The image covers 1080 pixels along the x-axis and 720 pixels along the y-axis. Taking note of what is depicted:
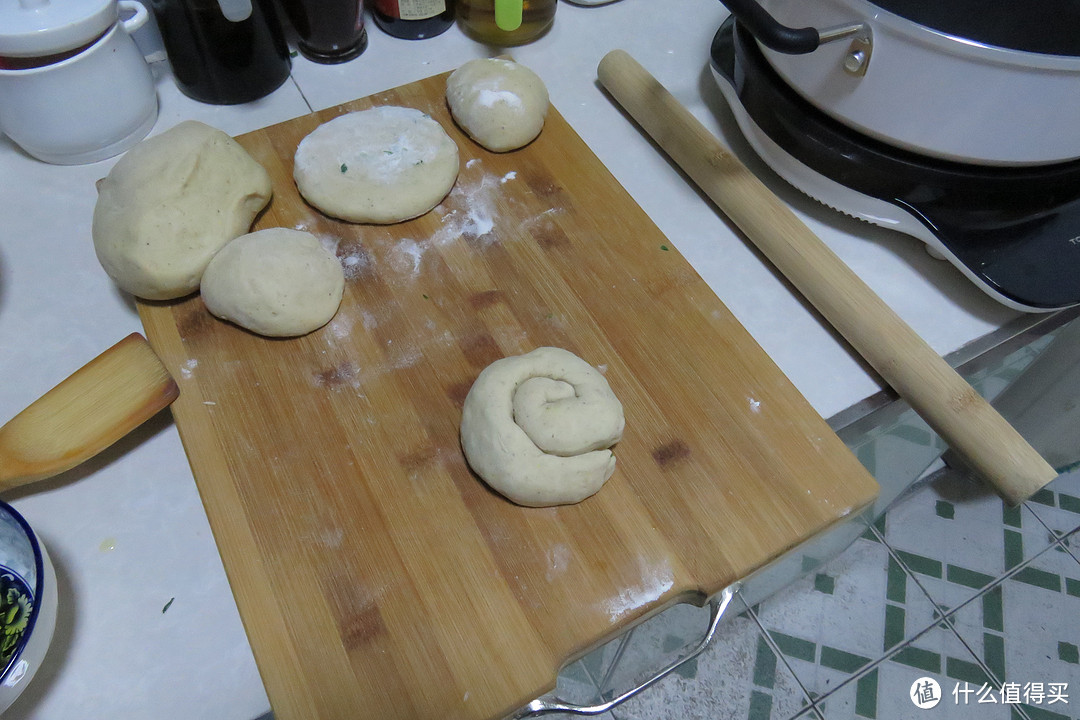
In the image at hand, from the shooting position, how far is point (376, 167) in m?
→ 0.79

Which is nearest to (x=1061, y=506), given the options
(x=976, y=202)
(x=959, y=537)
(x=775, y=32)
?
(x=959, y=537)

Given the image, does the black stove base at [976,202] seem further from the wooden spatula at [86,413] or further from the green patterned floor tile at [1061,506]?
the green patterned floor tile at [1061,506]

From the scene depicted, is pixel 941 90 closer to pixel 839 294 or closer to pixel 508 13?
pixel 839 294

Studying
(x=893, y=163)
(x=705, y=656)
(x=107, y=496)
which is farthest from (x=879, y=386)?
(x=705, y=656)

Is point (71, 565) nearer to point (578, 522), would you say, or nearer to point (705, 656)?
point (578, 522)

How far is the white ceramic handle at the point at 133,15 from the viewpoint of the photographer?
81 centimetres

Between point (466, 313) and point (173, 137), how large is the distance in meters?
0.37

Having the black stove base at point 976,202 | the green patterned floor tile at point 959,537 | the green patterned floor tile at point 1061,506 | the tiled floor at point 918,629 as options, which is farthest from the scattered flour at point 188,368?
the green patterned floor tile at point 1061,506

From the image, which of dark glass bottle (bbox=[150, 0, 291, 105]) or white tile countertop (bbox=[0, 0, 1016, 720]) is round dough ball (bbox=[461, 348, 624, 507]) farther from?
dark glass bottle (bbox=[150, 0, 291, 105])

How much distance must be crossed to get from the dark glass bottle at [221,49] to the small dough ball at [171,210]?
175 millimetres

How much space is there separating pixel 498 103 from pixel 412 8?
0.30 meters

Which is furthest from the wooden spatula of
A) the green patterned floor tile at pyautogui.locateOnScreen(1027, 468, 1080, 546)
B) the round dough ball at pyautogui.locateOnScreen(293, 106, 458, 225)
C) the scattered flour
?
the green patterned floor tile at pyautogui.locateOnScreen(1027, 468, 1080, 546)

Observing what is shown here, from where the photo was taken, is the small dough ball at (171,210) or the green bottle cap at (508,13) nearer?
the small dough ball at (171,210)

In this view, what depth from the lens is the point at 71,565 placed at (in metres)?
0.60
